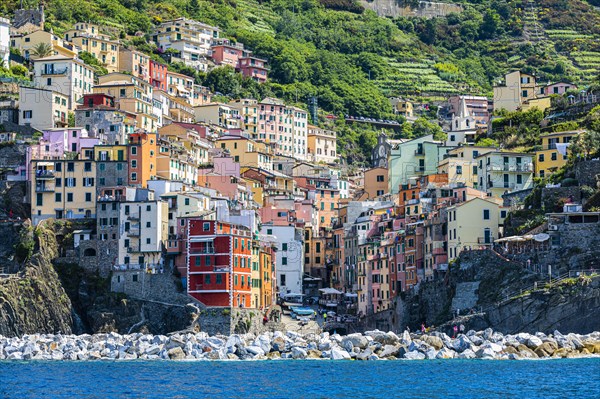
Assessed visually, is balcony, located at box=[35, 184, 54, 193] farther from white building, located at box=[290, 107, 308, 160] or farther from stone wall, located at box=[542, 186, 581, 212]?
white building, located at box=[290, 107, 308, 160]

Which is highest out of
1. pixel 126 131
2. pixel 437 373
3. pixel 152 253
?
pixel 126 131

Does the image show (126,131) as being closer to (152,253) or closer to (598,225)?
(152,253)

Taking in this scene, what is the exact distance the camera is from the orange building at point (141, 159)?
11756 centimetres

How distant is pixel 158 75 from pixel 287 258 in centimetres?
4139

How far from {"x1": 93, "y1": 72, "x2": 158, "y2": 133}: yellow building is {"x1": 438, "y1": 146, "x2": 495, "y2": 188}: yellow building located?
28.7 meters

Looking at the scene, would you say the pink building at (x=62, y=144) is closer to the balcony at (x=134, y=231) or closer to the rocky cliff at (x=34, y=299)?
the balcony at (x=134, y=231)

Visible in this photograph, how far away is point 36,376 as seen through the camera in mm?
83625

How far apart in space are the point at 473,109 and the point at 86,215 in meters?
75.9

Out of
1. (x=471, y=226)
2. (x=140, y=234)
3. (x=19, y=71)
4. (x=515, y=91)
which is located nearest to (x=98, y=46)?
(x=19, y=71)

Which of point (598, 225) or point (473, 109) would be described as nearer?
point (598, 225)

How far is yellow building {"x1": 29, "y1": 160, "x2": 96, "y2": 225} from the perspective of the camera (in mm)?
115312

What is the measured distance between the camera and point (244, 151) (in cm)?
14550

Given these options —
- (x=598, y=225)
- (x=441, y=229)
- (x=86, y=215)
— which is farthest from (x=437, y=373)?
(x=86, y=215)

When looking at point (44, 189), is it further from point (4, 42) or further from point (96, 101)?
point (4, 42)
